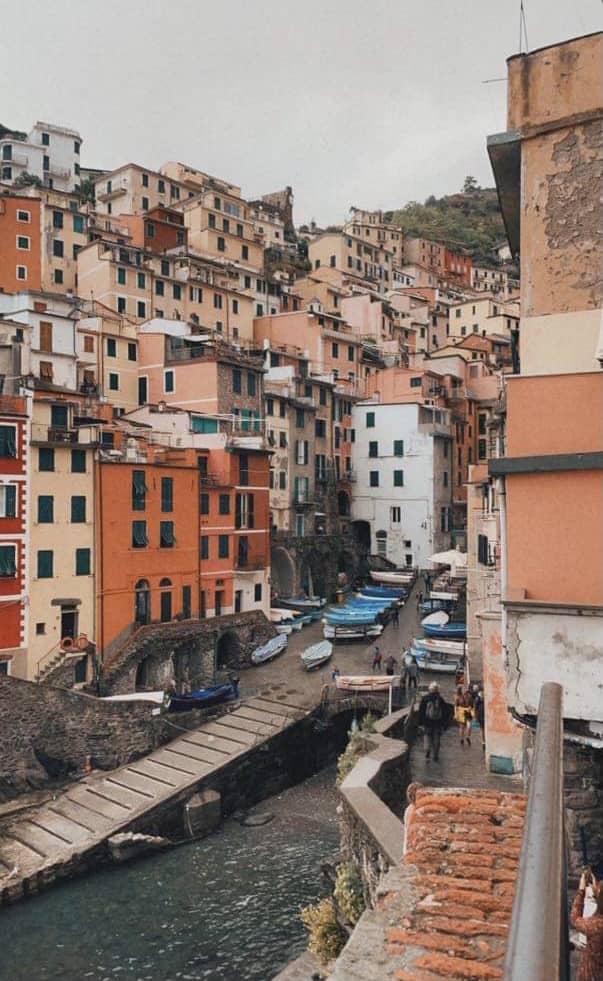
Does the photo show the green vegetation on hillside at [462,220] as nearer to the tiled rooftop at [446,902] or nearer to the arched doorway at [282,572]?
the arched doorway at [282,572]

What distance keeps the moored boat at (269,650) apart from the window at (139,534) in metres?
8.19

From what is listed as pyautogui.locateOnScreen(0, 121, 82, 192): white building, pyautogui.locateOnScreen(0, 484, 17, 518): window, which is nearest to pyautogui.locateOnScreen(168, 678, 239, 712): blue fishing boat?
pyautogui.locateOnScreen(0, 484, 17, 518): window

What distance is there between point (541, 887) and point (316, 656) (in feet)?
121

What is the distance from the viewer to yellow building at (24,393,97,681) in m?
34.9

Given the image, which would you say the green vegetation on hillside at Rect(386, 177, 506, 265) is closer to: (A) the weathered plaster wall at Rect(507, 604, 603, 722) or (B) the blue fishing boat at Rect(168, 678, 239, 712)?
(B) the blue fishing boat at Rect(168, 678, 239, 712)

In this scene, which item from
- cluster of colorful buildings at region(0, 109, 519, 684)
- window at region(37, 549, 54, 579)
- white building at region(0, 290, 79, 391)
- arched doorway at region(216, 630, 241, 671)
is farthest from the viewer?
white building at region(0, 290, 79, 391)

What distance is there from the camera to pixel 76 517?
36594mm

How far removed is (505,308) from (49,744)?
83088mm

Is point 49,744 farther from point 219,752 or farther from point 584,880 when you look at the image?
point 584,880

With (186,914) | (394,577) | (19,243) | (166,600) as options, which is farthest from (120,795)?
(19,243)

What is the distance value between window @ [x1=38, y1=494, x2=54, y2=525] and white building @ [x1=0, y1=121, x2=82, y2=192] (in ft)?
225

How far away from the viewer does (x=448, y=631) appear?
39.4 metres

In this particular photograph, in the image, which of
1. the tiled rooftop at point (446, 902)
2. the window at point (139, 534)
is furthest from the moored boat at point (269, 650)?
the tiled rooftop at point (446, 902)

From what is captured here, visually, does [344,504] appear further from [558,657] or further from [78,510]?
[558,657]
